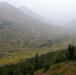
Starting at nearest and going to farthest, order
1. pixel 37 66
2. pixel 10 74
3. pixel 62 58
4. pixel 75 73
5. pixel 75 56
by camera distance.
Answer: pixel 75 73 < pixel 75 56 < pixel 62 58 < pixel 10 74 < pixel 37 66

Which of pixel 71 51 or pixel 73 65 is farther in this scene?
pixel 71 51

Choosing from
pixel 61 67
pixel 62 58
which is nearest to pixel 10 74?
pixel 62 58

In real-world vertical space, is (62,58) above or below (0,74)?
above

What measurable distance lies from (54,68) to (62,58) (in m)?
21.2

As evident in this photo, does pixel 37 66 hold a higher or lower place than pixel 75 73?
lower

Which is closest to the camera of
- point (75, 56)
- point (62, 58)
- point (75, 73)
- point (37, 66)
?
point (75, 73)

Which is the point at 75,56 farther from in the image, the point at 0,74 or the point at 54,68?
the point at 0,74

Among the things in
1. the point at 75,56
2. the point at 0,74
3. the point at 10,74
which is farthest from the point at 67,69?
the point at 0,74

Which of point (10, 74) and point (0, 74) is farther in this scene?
point (0, 74)

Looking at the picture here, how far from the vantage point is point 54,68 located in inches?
2044

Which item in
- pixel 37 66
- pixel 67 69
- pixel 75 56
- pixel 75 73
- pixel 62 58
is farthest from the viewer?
pixel 37 66

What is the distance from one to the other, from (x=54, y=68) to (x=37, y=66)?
196 ft

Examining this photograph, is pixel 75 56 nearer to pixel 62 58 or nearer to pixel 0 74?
pixel 62 58

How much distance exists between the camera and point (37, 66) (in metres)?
111
